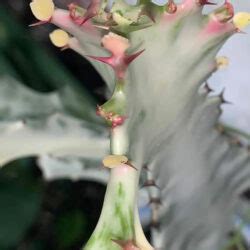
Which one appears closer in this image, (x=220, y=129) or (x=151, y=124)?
(x=151, y=124)

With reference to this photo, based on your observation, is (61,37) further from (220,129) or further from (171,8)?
(220,129)

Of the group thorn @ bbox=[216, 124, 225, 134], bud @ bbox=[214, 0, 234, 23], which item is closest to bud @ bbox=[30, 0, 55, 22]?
bud @ bbox=[214, 0, 234, 23]

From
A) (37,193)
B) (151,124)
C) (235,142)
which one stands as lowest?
(37,193)

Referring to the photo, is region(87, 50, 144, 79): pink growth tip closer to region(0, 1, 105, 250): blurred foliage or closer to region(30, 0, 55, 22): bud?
region(30, 0, 55, 22): bud

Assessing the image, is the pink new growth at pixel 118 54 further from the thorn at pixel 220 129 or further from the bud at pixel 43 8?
the thorn at pixel 220 129

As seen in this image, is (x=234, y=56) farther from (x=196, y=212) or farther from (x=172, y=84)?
(x=172, y=84)

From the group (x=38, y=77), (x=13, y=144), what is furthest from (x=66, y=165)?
(x=38, y=77)

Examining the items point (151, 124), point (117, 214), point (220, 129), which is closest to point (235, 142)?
point (220, 129)
